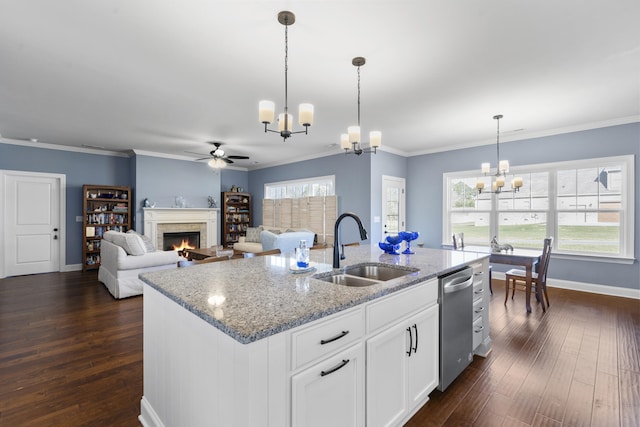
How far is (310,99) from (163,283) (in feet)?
9.39

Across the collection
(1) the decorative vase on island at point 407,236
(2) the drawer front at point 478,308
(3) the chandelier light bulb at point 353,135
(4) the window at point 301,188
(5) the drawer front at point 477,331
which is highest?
(3) the chandelier light bulb at point 353,135

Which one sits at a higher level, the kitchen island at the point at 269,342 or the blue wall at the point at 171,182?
the blue wall at the point at 171,182

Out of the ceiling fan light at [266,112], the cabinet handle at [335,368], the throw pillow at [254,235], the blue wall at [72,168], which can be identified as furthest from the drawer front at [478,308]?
the blue wall at [72,168]

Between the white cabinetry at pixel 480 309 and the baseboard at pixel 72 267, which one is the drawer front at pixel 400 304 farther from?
the baseboard at pixel 72 267

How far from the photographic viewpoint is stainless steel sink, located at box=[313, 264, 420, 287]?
203 centimetres

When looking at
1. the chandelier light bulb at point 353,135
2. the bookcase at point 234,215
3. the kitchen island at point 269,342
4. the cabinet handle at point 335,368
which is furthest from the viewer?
the bookcase at point 234,215

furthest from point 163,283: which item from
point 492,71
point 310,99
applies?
point 492,71

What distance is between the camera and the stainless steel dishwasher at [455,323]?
2.08 metres

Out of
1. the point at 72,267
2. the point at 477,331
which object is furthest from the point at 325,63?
the point at 72,267

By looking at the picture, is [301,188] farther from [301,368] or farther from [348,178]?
[301,368]

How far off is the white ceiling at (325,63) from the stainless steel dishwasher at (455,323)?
1.94 meters

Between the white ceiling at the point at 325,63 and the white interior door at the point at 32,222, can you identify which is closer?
the white ceiling at the point at 325,63

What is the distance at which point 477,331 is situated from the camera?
2582 millimetres

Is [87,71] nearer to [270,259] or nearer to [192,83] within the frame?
[192,83]
